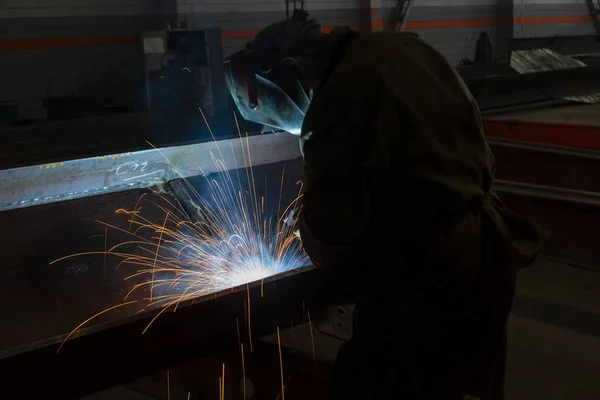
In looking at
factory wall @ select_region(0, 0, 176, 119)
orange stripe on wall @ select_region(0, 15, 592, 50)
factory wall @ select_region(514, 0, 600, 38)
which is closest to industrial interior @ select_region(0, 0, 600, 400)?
factory wall @ select_region(0, 0, 176, 119)

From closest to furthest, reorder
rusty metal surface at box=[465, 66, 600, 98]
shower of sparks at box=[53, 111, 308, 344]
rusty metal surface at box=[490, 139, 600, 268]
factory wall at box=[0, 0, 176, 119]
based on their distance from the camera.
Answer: shower of sparks at box=[53, 111, 308, 344], rusty metal surface at box=[490, 139, 600, 268], rusty metal surface at box=[465, 66, 600, 98], factory wall at box=[0, 0, 176, 119]

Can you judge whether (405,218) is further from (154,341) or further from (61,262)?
(61,262)

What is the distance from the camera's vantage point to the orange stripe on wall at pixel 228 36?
659 centimetres

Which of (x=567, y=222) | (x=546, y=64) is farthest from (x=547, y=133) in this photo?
(x=546, y=64)

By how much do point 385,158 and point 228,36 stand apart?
22.8 ft

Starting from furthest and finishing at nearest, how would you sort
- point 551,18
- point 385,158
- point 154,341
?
point 551,18, point 154,341, point 385,158

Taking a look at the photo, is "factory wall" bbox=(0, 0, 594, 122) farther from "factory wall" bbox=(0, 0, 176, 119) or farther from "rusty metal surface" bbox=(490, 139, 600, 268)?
"rusty metal surface" bbox=(490, 139, 600, 268)

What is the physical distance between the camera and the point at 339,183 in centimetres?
130

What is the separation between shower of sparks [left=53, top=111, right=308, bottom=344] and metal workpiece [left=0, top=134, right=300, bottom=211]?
27 millimetres

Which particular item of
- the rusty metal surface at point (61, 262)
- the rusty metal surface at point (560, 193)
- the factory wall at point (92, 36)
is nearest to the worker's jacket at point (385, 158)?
the rusty metal surface at point (61, 262)

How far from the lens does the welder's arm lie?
128 cm

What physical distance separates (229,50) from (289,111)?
6498 millimetres

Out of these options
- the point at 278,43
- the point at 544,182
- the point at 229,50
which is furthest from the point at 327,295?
the point at 229,50

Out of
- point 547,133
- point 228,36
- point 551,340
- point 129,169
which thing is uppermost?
point 228,36
